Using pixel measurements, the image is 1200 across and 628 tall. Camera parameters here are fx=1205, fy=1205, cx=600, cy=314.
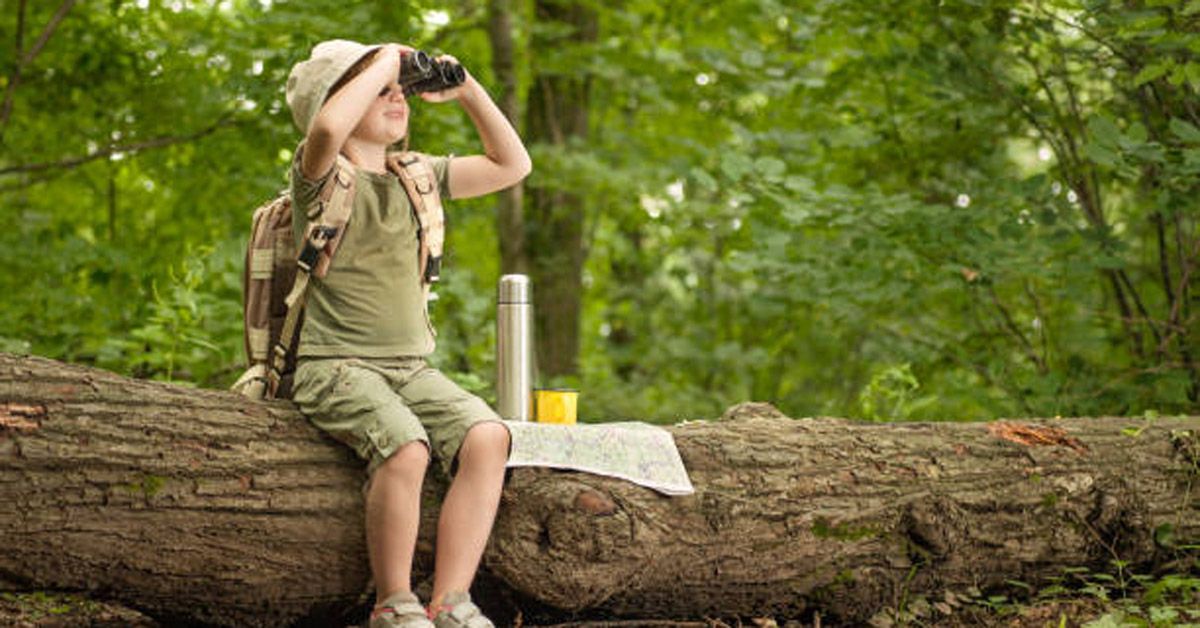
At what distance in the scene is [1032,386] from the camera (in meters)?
6.45

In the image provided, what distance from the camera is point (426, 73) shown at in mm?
3664

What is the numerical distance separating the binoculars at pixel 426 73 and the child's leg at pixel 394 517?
3.74 feet

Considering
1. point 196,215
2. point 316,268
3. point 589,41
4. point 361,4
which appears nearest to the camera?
point 316,268

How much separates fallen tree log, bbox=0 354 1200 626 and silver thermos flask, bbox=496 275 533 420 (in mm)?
631

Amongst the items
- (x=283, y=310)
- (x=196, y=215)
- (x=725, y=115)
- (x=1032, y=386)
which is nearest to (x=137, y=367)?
(x=196, y=215)

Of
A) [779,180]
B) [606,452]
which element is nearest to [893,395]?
[779,180]

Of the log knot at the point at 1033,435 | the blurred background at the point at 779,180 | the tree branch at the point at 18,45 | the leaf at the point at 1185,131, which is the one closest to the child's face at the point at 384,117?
the blurred background at the point at 779,180

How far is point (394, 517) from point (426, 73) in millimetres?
1342

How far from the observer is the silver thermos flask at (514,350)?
14.1 ft

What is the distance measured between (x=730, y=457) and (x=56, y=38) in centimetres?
519

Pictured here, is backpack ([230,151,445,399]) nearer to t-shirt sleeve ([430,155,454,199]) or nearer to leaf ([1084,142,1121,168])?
t-shirt sleeve ([430,155,454,199])

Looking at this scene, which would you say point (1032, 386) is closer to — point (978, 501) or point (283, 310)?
point (978, 501)

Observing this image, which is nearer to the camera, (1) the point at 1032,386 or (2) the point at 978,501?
(2) the point at 978,501

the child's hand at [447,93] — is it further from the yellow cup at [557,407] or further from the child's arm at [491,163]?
the yellow cup at [557,407]
